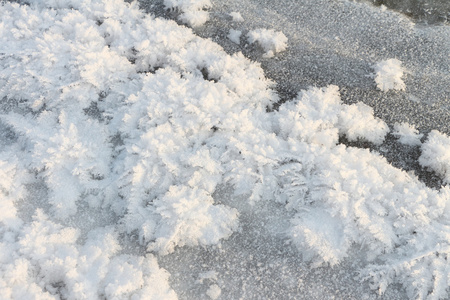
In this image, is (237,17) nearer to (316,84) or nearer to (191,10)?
(191,10)

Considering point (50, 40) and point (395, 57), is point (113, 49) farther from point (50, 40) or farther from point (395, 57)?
point (395, 57)

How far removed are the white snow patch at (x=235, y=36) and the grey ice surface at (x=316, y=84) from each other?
117mm

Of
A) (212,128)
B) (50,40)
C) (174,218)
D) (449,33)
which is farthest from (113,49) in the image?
(449,33)

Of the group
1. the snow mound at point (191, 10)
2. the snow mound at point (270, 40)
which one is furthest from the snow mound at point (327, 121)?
the snow mound at point (191, 10)

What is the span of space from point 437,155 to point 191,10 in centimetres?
640

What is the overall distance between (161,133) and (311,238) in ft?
10.4

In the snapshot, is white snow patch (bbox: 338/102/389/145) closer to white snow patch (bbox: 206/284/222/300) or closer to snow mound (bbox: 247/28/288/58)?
snow mound (bbox: 247/28/288/58)

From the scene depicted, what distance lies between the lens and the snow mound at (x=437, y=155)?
6250 millimetres

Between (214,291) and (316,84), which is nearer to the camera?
(214,291)

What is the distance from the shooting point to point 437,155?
629 cm

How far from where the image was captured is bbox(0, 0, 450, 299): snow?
529cm

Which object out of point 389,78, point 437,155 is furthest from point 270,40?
point 437,155

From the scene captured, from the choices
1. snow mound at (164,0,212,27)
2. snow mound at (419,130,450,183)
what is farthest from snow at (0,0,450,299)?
snow mound at (164,0,212,27)

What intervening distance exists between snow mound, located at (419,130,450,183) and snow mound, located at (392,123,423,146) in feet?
0.58
